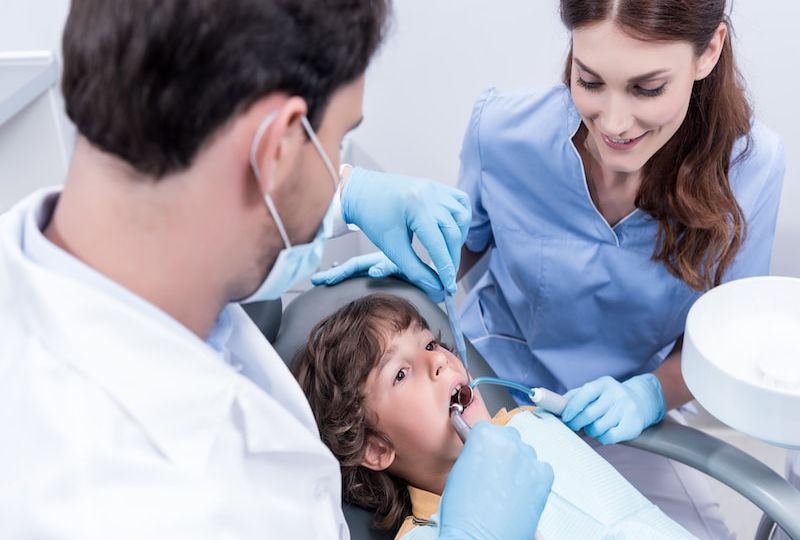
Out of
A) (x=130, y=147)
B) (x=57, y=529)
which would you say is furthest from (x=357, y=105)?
(x=57, y=529)

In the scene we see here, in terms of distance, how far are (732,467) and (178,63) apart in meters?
1.06

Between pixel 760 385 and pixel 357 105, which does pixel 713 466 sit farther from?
pixel 357 105

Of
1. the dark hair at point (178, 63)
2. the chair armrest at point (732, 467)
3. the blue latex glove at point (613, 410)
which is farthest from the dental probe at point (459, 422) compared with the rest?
the dark hair at point (178, 63)

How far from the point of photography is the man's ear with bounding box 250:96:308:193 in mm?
754

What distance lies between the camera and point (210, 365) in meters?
0.84

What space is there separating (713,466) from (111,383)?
3.19ft

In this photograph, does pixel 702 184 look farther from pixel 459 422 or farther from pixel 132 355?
pixel 132 355

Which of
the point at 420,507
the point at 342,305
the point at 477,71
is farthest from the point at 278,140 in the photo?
the point at 477,71

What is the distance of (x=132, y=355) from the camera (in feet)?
2.64

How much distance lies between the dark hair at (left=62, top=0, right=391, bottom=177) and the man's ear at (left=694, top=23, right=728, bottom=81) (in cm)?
77

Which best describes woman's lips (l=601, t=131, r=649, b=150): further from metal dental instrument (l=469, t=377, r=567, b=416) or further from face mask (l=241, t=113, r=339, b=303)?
face mask (l=241, t=113, r=339, b=303)

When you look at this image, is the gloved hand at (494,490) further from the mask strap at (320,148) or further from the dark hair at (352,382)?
the mask strap at (320,148)

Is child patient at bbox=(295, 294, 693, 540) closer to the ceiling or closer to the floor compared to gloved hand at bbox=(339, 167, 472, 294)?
closer to the floor

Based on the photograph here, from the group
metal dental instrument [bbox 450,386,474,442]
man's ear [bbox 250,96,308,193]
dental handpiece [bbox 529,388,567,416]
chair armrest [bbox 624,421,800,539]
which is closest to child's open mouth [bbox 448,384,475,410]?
metal dental instrument [bbox 450,386,474,442]
